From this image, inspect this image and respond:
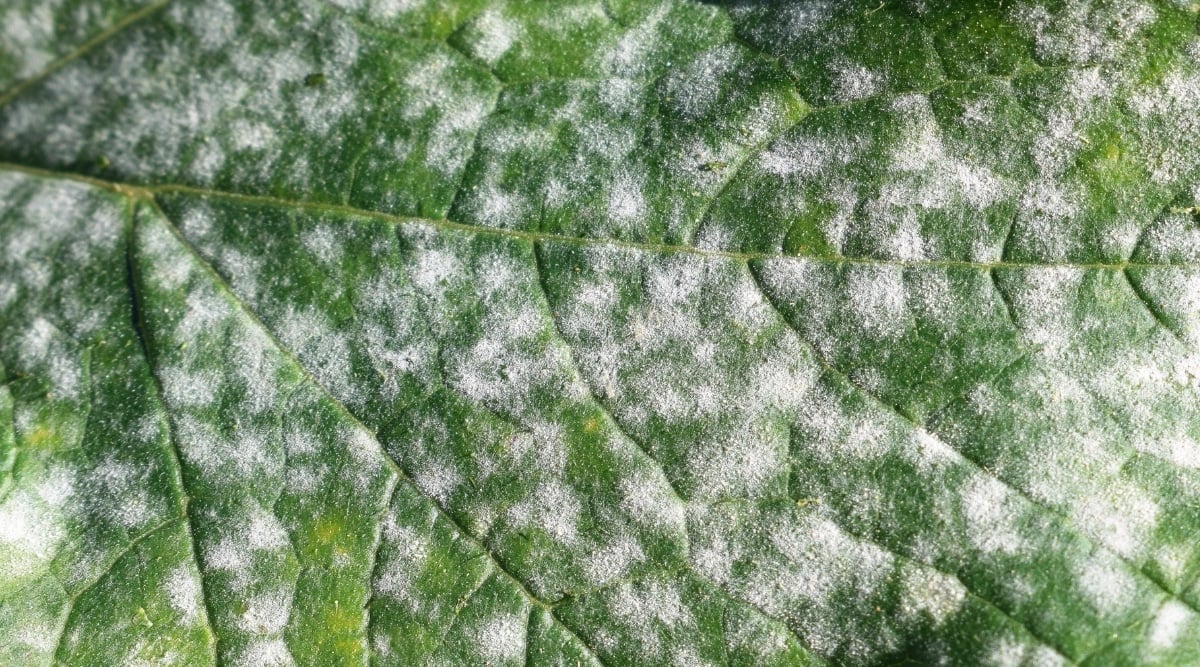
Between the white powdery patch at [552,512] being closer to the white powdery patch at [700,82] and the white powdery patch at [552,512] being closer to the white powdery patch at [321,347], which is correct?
the white powdery patch at [321,347]

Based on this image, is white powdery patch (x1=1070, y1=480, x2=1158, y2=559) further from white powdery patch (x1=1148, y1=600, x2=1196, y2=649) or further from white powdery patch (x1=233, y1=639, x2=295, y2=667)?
white powdery patch (x1=233, y1=639, x2=295, y2=667)

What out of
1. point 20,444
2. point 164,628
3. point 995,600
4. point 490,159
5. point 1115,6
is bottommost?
point 164,628

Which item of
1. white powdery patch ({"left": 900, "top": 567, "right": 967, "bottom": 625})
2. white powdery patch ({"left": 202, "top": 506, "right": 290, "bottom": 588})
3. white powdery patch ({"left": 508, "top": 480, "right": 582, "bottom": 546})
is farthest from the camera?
white powdery patch ({"left": 202, "top": 506, "right": 290, "bottom": 588})

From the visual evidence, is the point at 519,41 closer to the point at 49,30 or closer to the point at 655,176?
the point at 655,176

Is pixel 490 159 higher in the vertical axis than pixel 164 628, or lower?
higher

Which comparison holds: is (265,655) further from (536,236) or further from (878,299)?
(878,299)

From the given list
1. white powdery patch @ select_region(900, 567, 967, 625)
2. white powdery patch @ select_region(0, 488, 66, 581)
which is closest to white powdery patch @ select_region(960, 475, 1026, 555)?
white powdery patch @ select_region(900, 567, 967, 625)

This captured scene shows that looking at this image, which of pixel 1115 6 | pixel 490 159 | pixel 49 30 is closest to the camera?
pixel 1115 6

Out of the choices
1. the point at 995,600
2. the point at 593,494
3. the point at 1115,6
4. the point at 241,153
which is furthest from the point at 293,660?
the point at 1115,6
